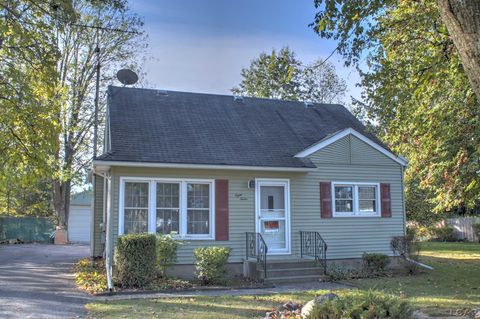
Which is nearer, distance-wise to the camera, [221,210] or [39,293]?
[39,293]

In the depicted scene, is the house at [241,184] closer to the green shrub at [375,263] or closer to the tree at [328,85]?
the green shrub at [375,263]

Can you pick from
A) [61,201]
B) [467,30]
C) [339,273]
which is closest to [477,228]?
[339,273]

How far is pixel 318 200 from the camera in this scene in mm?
14023

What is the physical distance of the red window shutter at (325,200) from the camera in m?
14.0

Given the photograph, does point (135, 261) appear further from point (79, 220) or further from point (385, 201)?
point (79, 220)

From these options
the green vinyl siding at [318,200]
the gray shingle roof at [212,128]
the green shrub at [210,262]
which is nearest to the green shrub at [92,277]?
the green vinyl siding at [318,200]

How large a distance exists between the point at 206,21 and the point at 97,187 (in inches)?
270

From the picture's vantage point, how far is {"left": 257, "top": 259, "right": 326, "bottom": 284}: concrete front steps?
39.2 feet

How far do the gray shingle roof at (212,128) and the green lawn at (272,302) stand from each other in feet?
13.5

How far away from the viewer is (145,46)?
2789 centimetres

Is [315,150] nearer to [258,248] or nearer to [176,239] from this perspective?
[258,248]

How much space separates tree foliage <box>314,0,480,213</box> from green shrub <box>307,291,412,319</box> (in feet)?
17.8

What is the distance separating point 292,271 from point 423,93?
19.9ft

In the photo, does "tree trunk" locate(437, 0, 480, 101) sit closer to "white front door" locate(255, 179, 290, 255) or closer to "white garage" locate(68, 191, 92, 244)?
"white front door" locate(255, 179, 290, 255)
